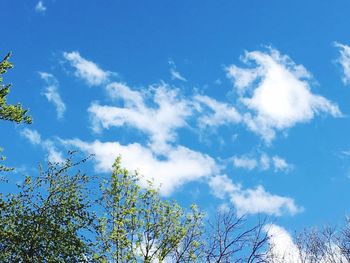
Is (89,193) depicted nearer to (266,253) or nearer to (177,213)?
(177,213)

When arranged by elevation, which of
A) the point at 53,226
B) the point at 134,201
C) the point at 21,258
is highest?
the point at 134,201

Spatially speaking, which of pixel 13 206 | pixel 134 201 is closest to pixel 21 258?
pixel 13 206

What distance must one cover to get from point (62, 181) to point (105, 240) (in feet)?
14.1

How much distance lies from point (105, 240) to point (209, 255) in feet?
21.2

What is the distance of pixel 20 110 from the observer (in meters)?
27.5

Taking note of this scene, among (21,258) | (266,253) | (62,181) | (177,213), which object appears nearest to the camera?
(21,258)

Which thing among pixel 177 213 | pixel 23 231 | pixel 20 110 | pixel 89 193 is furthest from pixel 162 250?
pixel 20 110

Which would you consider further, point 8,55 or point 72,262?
point 8,55

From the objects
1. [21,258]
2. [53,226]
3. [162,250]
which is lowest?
[21,258]

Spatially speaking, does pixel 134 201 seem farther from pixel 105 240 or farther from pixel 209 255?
pixel 209 255

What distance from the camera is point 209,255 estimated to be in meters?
28.8

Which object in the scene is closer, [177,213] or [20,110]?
[20,110]

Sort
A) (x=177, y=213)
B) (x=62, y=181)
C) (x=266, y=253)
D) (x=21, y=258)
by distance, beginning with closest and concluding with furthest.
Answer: (x=21, y=258) < (x=62, y=181) < (x=266, y=253) < (x=177, y=213)

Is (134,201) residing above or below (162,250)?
above
